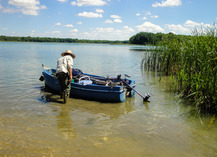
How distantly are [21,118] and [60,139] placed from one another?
2.04m

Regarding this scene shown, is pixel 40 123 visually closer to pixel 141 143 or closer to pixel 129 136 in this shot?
pixel 129 136

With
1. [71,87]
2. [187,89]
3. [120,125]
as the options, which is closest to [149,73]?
[187,89]

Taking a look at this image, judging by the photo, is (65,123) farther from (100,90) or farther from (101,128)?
(100,90)

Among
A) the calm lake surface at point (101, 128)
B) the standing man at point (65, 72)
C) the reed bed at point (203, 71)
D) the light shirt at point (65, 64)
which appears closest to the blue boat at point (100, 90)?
the calm lake surface at point (101, 128)

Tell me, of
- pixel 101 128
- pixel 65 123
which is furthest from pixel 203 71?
pixel 65 123

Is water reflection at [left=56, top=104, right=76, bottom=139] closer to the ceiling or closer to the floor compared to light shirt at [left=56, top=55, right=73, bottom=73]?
closer to the floor

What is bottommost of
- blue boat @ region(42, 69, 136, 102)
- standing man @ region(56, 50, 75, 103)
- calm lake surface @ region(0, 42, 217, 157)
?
calm lake surface @ region(0, 42, 217, 157)

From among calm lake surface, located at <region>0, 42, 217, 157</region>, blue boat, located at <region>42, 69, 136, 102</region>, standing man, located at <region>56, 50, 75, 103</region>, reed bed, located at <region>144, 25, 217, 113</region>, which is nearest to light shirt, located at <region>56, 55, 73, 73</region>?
standing man, located at <region>56, 50, 75, 103</region>

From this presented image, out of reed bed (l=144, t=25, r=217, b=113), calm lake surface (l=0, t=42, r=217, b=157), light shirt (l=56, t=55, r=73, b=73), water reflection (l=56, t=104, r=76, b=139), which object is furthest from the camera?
light shirt (l=56, t=55, r=73, b=73)

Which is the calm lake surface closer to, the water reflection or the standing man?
the water reflection

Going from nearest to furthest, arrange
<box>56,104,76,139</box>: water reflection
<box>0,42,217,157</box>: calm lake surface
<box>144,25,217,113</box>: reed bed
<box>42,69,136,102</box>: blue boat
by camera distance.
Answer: <box>0,42,217,157</box>: calm lake surface
<box>56,104,76,139</box>: water reflection
<box>144,25,217,113</box>: reed bed
<box>42,69,136,102</box>: blue boat

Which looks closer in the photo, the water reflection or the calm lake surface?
the calm lake surface

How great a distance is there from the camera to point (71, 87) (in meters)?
8.36

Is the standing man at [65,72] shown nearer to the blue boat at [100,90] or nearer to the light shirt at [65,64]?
the light shirt at [65,64]
